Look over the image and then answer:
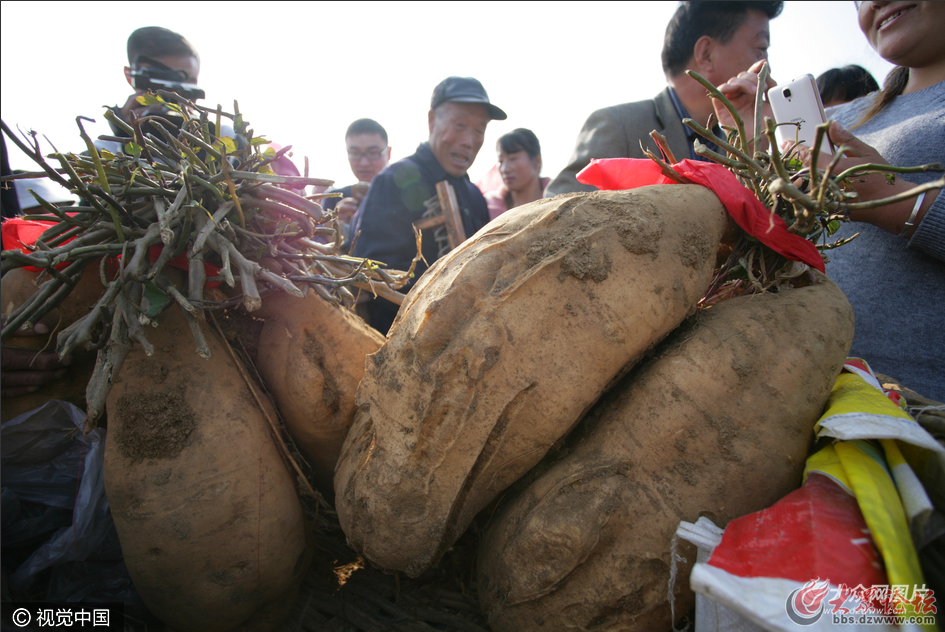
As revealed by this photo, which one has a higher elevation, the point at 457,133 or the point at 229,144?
the point at 457,133

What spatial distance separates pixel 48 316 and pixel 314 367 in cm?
91

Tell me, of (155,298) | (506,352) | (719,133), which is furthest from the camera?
(719,133)

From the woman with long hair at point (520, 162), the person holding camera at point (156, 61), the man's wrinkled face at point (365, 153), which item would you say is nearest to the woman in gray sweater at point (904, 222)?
the person holding camera at point (156, 61)

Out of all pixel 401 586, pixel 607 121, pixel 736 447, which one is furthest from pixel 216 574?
pixel 607 121

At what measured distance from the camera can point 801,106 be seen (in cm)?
140

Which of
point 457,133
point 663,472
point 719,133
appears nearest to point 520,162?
point 457,133

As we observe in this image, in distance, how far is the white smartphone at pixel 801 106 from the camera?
1.38m

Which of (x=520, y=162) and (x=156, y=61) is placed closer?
(x=156, y=61)

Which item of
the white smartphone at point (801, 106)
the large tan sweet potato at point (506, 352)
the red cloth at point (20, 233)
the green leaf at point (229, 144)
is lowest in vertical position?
the large tan sweet potato at point (506, 352)

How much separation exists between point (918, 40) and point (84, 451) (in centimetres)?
298

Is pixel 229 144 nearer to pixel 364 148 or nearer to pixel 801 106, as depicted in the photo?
pixel 801 106

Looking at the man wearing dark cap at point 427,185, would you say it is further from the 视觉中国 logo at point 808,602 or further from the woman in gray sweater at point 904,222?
the 视觉中国 logo at point 808,602

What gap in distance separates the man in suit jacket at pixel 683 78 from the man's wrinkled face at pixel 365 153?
6.76 feet

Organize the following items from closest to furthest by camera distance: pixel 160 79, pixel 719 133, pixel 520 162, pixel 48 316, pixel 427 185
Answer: pixel 48 316
pixel 160 79
pixel 719 133
pixel 427 185
pixel 520 162
